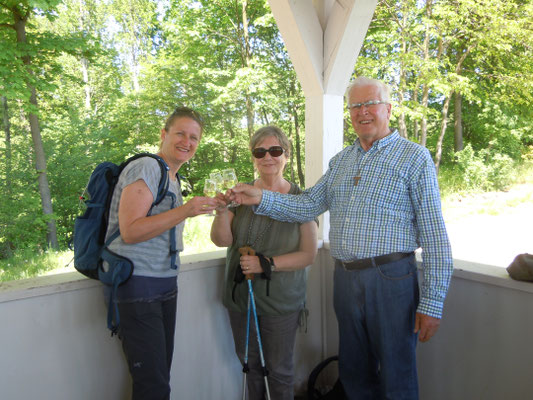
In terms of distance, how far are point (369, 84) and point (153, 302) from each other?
124 centimetres

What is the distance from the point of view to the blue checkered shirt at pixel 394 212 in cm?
140

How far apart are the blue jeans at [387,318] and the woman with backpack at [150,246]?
0.70 m

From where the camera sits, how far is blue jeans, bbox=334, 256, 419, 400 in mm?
1477

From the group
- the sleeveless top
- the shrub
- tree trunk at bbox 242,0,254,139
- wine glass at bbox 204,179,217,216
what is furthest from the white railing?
the shrub

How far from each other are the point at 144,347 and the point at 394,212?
110 cm

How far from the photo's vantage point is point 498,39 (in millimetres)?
9383

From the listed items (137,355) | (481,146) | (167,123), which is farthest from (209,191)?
(481,146)

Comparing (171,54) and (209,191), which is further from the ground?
(171,54)

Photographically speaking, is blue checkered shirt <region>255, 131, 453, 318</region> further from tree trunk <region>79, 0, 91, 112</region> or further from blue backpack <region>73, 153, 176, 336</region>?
tree trunk <region>79, 0, 91, 112</region>

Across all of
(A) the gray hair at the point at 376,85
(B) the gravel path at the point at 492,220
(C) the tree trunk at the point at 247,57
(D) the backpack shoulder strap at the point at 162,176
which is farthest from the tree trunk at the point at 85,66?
(A) the gray hair at the point at 376,85

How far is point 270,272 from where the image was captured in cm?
168

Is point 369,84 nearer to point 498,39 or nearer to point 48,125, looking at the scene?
point 498,39

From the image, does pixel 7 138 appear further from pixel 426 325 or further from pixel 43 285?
pixel 426 325

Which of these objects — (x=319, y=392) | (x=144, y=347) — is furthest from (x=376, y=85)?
(x=319, y=392)
